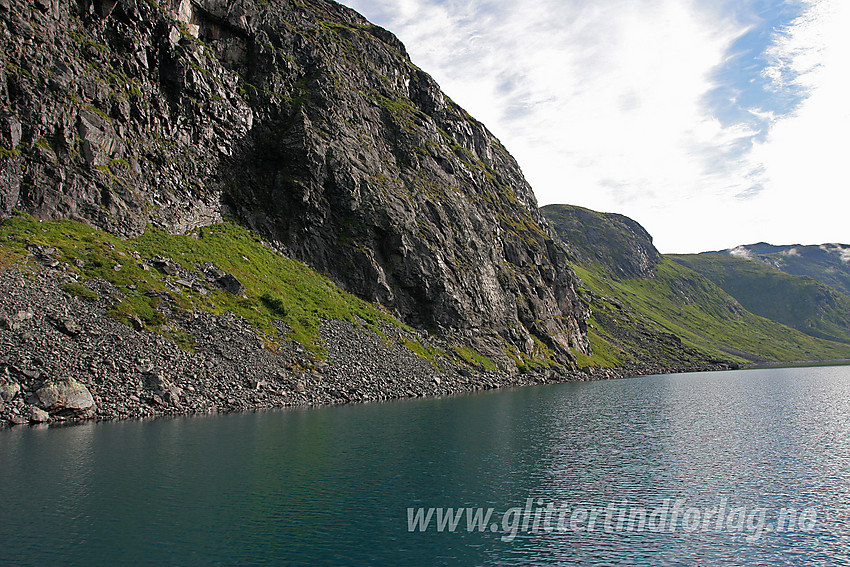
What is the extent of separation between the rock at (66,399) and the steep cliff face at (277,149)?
110 feet

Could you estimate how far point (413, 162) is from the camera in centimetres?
13425

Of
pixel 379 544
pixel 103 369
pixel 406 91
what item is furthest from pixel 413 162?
pixel 379 544

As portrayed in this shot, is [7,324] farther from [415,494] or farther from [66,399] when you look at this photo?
[415,494]

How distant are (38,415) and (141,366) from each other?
34.6ft

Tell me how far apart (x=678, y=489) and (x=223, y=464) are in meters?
31.9

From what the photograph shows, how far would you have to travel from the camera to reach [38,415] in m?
45.8

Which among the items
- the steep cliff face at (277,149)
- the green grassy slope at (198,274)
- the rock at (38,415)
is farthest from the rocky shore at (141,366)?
the steep cliff face at (277,149)

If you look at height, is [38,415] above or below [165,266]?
below

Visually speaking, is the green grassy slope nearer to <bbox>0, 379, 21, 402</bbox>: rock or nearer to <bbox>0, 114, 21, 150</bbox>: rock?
<bbox>0, 114, 21, 150</bbox>: rock

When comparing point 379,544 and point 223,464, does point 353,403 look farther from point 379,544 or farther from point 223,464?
point 379,544

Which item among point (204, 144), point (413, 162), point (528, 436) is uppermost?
point (413, 162)

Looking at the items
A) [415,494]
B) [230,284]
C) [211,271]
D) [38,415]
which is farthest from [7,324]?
[415,494]

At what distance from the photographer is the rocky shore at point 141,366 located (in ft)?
155

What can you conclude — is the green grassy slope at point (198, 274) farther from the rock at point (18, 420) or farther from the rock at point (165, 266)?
the rock at point (18, 420)
